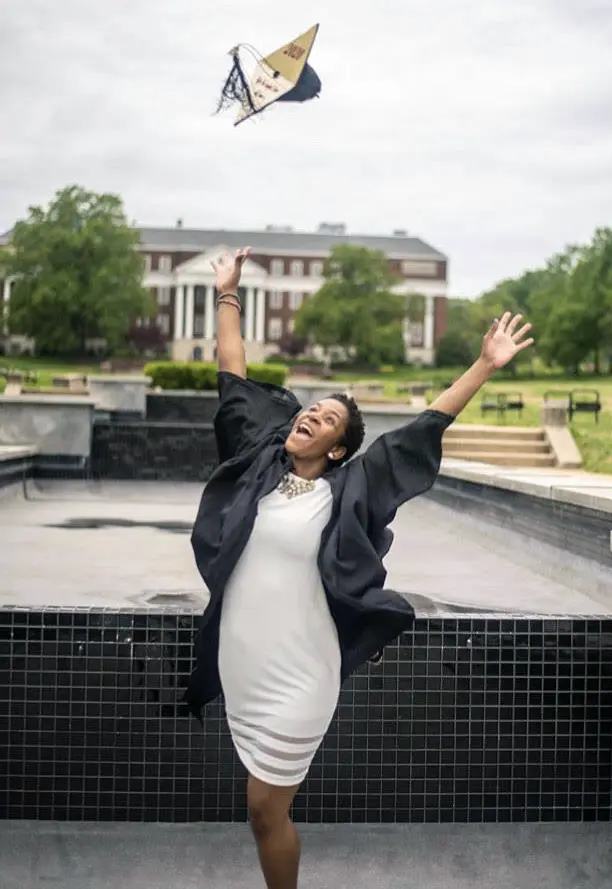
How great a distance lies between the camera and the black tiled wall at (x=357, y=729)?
3199 millimetres

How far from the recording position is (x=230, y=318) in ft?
8.31

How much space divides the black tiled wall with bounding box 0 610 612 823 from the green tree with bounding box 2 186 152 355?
47961mm

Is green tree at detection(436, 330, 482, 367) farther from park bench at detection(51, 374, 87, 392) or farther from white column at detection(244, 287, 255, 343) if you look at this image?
park bench at detection(51, 374, 87, 392)

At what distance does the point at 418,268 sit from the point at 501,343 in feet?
248

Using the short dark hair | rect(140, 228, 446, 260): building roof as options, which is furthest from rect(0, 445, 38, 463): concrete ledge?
rect(140, 228, 446, 260): building roof

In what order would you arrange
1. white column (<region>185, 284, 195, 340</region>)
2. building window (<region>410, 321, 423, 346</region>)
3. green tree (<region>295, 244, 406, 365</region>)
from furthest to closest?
1. white column (<region>185, 284, 195, 340</region>)
2. building window (<region>410, 321, 423, 346</region>)
3. green tree (<region>295, 244, 406, 365</region>)

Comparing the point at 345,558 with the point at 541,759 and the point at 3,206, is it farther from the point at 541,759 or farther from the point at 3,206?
the point at 3,206

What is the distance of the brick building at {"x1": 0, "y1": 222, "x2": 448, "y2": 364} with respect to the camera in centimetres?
7131

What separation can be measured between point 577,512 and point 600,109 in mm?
15265

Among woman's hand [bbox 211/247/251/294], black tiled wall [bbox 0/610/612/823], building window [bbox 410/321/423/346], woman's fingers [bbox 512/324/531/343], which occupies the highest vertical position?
building window [bbox 410/321/423/346]

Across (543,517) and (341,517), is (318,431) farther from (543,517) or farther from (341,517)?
(543,517)

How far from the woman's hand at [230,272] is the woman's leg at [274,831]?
3.83 feet

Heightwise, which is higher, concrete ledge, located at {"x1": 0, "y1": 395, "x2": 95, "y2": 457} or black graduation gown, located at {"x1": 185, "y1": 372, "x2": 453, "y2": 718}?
black graduation gown, located at {"x1": 185, "y1": 372, "x2": 453, "y2": 718}

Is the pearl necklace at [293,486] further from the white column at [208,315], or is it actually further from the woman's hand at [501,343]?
the white column at [208,315]
